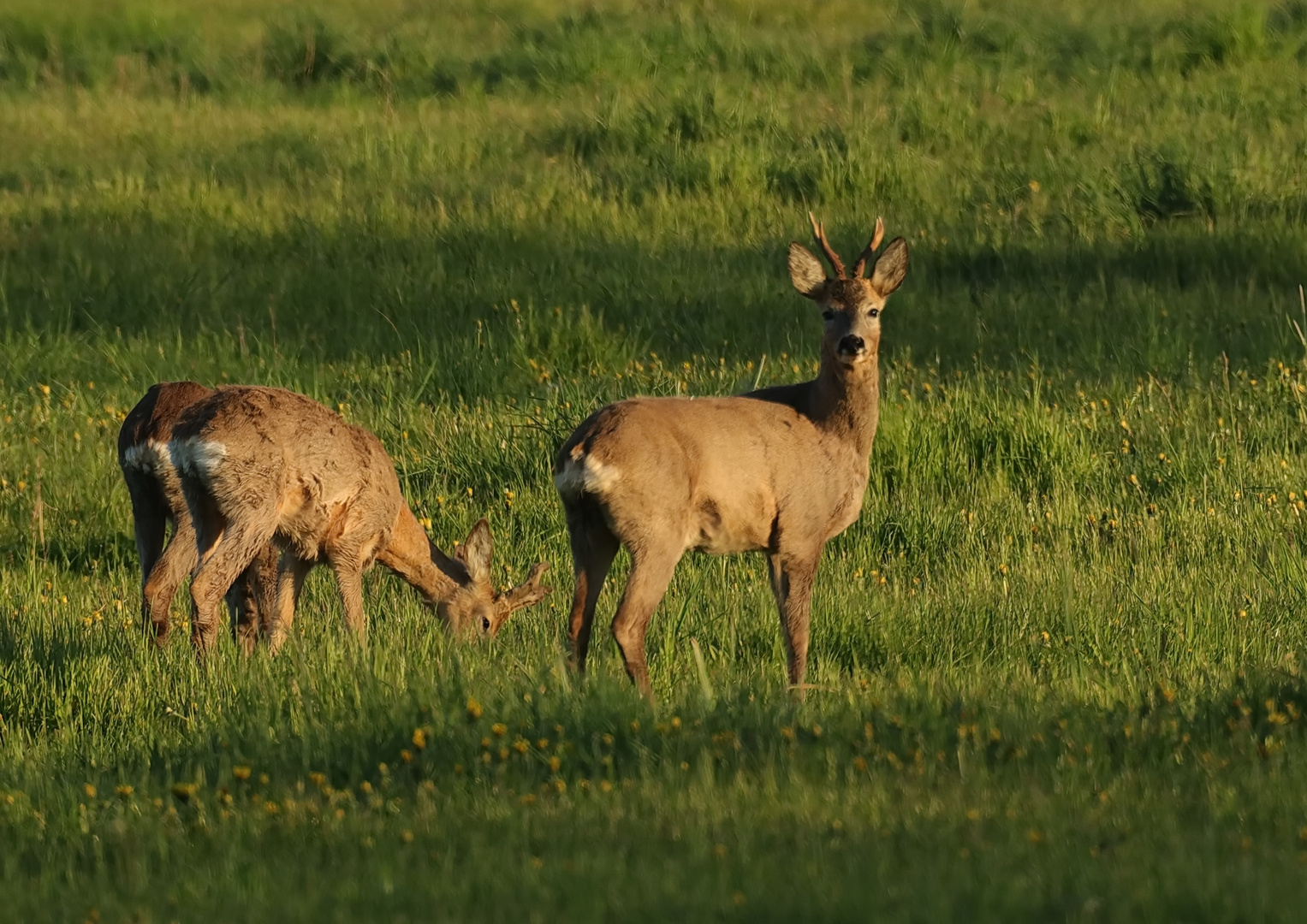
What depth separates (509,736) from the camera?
5.56 metres

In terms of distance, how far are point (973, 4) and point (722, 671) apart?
56.5 feet

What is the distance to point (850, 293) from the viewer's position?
7574 mm

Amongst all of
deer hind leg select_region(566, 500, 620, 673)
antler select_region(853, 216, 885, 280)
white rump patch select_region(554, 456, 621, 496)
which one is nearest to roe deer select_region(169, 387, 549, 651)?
deer hind leg select_region(566, 500, 620, 673)

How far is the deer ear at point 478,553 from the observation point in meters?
8.62

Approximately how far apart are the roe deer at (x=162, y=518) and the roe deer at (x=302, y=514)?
0.27 ft

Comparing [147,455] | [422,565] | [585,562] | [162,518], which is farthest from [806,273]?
[162,518]

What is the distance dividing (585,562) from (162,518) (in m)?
2.18

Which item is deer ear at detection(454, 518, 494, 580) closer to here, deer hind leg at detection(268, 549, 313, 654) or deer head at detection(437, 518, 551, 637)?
deer head at detection(437, 518, 551, 637)

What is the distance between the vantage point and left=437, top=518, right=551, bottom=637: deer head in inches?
332

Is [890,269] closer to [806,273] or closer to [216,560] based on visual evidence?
[806,273]

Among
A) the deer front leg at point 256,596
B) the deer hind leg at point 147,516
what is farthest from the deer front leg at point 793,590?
the deer hind leg at point 147,516

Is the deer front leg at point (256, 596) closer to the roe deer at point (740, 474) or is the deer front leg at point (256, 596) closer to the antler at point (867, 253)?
the roe deer at point (740, 474)

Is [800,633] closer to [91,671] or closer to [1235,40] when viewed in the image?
[91,671]

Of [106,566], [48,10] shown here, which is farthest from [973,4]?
[106,566]
